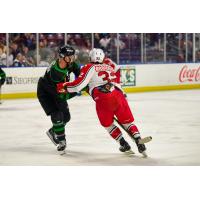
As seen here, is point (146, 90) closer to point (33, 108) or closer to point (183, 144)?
point (33, 108)

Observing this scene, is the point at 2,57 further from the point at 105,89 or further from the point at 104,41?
the point at 105,89

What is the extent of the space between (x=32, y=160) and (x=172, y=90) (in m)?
9.24

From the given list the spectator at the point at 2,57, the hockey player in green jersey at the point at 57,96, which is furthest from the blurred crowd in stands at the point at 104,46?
the hockey player in green jersey at the point at 57,96

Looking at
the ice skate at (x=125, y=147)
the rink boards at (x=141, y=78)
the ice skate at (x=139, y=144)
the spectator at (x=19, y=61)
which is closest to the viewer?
the ice skate at (x=139, y=144)

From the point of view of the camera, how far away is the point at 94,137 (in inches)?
247

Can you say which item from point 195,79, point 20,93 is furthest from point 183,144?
point 195,79

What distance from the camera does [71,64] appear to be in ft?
17.2

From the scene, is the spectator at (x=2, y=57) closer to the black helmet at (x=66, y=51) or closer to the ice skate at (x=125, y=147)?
the black helmet at (x=66, y=51)

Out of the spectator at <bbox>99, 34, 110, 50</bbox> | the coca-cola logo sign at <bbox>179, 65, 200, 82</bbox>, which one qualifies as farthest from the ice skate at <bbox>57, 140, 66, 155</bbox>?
the coca-cola logo sign at <bbox>179, 65, 200, 82</bbox>

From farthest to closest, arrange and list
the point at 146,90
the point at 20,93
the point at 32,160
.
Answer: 1. the point at 146,90
2. the point at 20,93
3. the point at 32,160

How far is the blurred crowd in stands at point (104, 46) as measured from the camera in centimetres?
1180

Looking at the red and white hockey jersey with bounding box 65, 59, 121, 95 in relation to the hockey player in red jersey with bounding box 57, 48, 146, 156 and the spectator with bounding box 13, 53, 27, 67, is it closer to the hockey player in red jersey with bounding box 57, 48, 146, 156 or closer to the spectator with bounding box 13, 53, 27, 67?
the hockey player in red jersey with bounding box 57, 48, 146, 156

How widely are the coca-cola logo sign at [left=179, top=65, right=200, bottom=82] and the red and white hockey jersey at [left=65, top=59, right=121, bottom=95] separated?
9.39m

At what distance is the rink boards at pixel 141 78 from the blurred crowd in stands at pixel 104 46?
0.60ft
